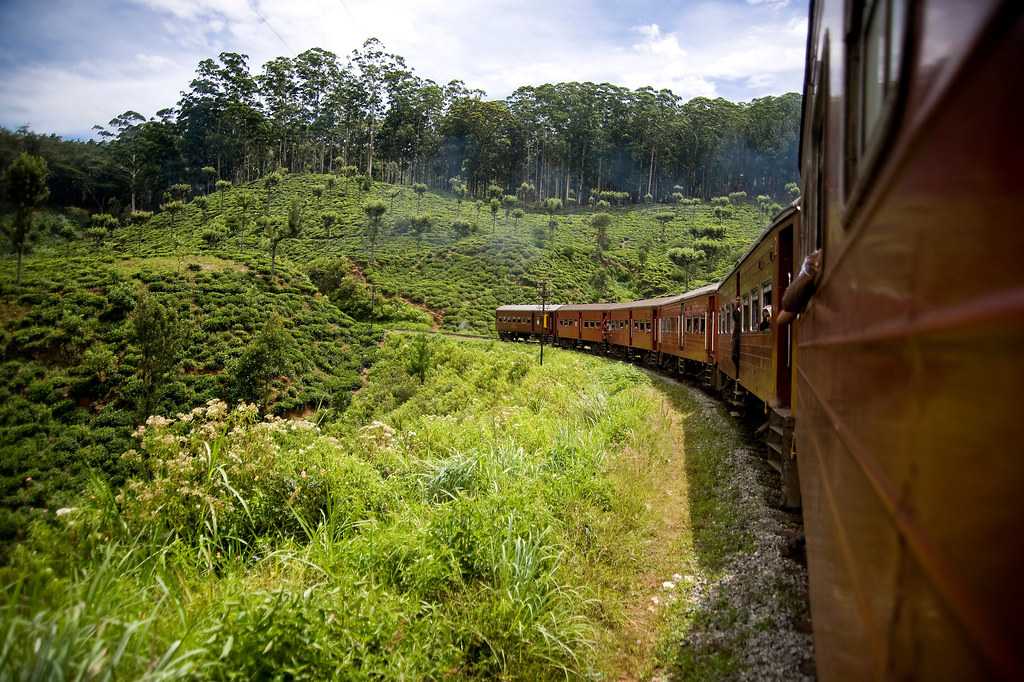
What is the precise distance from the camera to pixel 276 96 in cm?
8562

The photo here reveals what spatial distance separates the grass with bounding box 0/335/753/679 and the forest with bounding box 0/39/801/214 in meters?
80.1

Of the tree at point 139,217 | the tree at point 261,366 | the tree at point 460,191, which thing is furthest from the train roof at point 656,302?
the tree at point 460,191

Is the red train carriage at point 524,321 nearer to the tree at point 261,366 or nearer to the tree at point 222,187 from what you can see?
the tree at point 261,366

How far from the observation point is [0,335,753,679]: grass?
3045mm

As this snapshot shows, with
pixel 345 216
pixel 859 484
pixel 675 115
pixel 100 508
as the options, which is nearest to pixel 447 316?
pixel 345 216

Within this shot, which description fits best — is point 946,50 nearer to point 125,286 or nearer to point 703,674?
point 703,674

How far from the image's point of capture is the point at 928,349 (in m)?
0.81

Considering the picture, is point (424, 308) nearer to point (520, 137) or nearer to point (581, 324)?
point (581, 324)

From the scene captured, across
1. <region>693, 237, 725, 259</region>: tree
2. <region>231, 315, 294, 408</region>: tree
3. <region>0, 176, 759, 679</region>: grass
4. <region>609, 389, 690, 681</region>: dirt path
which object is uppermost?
<region>693, 237, 725, 259</region>: tree

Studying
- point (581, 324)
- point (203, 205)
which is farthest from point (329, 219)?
point (581, 324)

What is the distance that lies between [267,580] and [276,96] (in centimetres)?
9597

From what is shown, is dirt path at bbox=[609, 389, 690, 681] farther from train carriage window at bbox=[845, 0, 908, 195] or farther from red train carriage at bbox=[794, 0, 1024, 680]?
train carriage window at bbox=[845, 0, 908, 195]

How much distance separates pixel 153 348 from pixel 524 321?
2243cm

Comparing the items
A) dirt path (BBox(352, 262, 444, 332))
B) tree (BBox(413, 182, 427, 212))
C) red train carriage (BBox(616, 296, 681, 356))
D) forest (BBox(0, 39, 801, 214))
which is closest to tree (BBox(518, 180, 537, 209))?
forest (BBox(0, 39, 801, 214))
